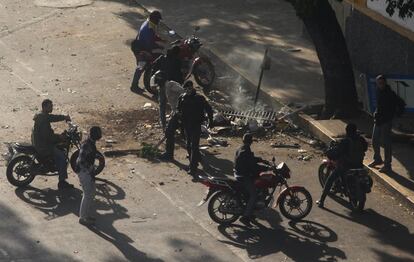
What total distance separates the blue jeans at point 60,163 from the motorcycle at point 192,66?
5.46 metres

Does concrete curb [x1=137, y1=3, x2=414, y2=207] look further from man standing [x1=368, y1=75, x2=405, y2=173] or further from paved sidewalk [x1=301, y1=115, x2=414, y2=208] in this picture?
man standing [x1=368, y1=75, x2=405, y2=173]

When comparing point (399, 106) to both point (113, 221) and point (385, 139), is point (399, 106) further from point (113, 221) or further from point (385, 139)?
point (113, 221)

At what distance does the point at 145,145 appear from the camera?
17.3m

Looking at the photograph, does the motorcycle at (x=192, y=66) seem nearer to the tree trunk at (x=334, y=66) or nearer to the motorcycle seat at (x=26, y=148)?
the tree trunk at (x=334, y=66)

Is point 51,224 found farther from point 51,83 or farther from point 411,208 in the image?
point 51,83

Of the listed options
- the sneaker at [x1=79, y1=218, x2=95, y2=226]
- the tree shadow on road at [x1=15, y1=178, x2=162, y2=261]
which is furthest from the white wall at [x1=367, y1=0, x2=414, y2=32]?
the sneaker at [x1=79, y1=218, x2=95, y2=226]

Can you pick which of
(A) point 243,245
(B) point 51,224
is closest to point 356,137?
(A) point 243,245

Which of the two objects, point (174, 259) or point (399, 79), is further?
point (399, 79)

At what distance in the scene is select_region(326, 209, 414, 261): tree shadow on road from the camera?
13.9 m

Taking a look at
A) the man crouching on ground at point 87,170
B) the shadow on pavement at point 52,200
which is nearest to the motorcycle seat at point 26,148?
the shadow on pavement at point 52,200

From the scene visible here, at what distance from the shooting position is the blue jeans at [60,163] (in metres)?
15.3

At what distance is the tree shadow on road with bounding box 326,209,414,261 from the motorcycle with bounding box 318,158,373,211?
202 millimetres

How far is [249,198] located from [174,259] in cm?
162

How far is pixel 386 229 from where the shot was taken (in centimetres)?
1438
